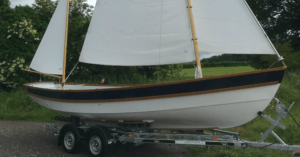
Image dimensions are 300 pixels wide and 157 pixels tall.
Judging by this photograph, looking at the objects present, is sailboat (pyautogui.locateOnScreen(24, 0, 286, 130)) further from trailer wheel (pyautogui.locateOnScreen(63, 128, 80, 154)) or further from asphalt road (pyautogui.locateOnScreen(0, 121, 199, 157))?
asphalt road (pyautogui.locateOnScreen(0, 121, 199, 157))

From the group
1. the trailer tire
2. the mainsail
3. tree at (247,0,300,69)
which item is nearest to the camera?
the mainsail

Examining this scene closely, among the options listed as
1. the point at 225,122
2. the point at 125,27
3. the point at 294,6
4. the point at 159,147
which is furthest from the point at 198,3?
the point at 294,6

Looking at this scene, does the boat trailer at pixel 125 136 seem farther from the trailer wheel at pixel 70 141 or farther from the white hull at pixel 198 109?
the white hull at pixel 198 109

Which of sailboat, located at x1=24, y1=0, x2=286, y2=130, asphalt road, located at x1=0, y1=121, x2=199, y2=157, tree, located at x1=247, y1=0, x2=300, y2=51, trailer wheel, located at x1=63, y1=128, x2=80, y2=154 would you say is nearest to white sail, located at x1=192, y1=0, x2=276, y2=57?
sailboat, located at x1=24, y1=0, x2=286, y2=130

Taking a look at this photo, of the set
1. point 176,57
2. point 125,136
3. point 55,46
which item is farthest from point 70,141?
point 176,57

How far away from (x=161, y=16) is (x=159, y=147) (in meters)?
3.47

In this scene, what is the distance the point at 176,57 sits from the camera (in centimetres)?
571

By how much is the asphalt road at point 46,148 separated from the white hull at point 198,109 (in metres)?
1.14

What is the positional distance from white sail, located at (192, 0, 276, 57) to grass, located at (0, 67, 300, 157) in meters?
2.45

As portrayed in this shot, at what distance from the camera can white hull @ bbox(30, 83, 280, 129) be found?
15.8 ft

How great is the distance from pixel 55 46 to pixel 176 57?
4.12 m

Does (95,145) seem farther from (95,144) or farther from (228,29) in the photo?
(228,29)

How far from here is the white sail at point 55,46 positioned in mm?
7945

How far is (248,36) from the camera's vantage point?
199 inches
